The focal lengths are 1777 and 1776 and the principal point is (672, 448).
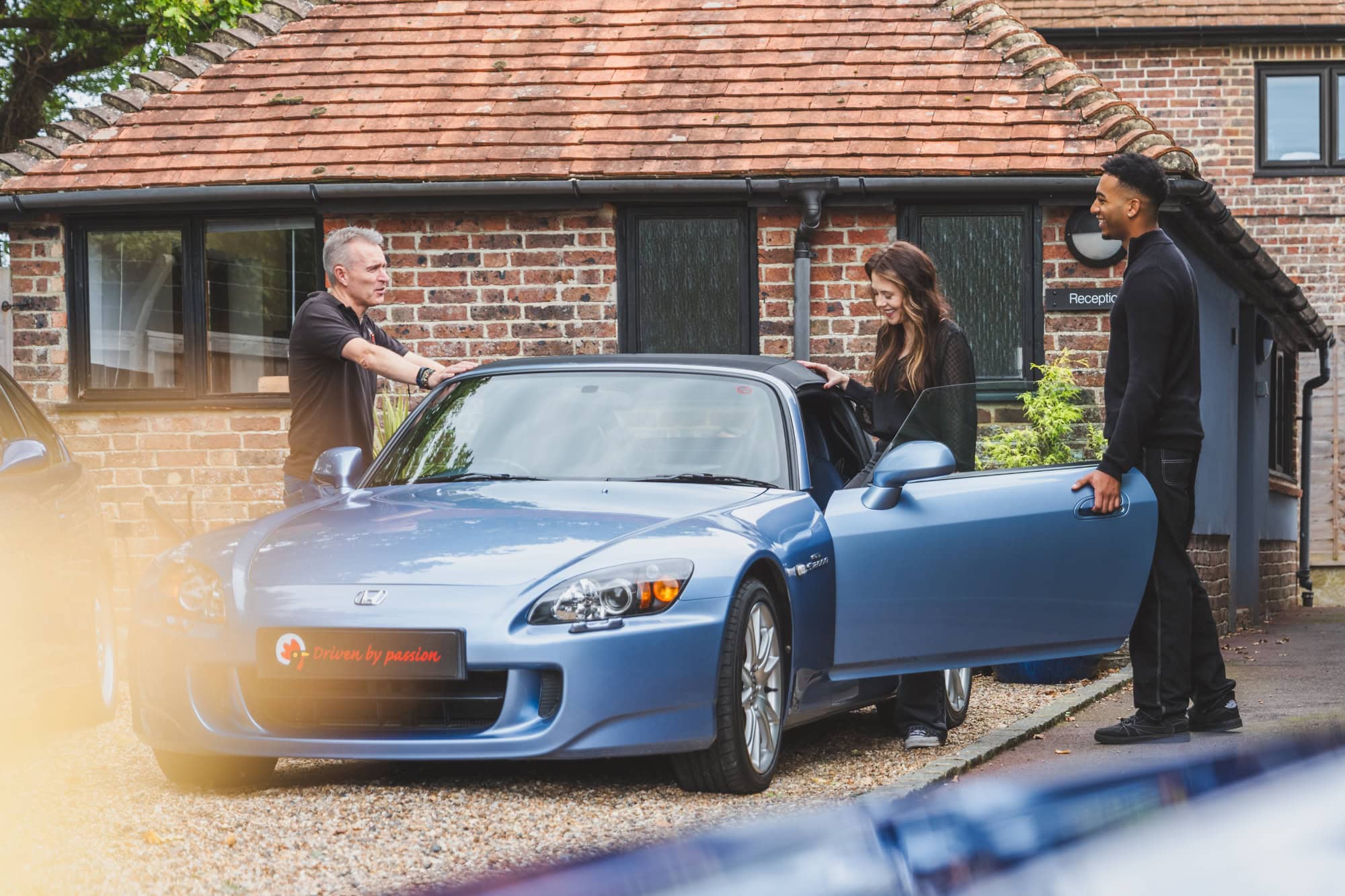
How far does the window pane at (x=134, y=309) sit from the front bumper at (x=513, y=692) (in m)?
7.94

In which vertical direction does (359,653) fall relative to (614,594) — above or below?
below

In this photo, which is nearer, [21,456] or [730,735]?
[730,735]

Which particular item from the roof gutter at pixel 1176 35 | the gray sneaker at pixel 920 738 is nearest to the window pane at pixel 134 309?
the gray sneaker at pixel 920 738

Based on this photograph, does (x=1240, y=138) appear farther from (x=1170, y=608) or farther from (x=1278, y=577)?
(x=1170, y=608)

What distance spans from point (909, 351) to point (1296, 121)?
1606 centimetres

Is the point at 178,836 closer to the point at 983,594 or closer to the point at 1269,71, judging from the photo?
the point at 983,594

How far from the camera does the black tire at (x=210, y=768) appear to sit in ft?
17.4

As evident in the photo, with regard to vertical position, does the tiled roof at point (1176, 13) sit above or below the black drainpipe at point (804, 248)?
above

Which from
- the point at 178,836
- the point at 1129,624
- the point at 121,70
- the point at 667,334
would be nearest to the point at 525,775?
the point at 178,836

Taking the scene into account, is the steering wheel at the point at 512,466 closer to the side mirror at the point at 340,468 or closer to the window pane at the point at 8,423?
the side mirror at the point at 340,468

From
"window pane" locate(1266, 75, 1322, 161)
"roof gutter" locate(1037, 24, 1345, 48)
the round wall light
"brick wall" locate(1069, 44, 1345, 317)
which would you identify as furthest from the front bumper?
"window pane" locate(1266, 75, 1322, 161)

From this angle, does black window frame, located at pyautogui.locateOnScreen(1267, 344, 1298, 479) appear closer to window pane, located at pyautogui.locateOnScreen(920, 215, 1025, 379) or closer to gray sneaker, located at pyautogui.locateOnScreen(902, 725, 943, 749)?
window pane, located at pyautogui.locateOnScreen(920, 215, 1025, 379)

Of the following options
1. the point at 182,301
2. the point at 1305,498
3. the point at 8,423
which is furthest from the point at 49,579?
the point at 1305,498

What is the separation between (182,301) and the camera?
12.7 m
